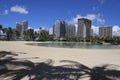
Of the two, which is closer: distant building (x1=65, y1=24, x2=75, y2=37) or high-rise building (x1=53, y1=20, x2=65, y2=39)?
high-rise building (x1=53, y1=20, x2=65, y2=39)

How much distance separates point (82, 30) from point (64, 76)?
146961mm

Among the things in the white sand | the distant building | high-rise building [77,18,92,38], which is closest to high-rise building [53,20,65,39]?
the distant building

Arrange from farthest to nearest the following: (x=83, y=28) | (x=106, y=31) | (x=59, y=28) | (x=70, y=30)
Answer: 1. (x=70, y=30)
2. (x=106, y=31)
3. (x=59, y=28)
4. (x=83, y=28)

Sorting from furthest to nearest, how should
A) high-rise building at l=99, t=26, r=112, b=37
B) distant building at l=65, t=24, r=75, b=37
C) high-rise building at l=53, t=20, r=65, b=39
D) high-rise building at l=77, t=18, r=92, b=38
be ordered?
distant building at l=65, t=24, r=75, b=37 → high-rise building at l=99, t=26, r=112, b=37 → high-rise building at l=53, t=20, r=65, b=39 → high-rise building at l=77, t=18, r=92, b=38

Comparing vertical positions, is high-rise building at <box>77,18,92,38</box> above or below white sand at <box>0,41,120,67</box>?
above

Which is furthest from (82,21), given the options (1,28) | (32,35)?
(1,28)

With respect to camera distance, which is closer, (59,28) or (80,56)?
(80,56)

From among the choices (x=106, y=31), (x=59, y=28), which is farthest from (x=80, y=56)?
(x=106, y=31)

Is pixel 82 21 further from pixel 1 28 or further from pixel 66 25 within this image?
pixel 1 28

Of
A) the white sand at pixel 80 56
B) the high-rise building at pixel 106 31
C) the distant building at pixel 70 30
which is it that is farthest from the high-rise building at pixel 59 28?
the white sand at pixel 80 56

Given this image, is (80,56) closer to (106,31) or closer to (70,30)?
(106,31)

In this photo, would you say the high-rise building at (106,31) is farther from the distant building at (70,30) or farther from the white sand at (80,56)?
the white sand at (80,56)

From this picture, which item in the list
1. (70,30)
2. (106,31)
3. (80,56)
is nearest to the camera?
(80,56)

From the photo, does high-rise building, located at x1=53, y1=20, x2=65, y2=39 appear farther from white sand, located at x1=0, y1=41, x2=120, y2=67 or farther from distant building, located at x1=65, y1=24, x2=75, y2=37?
white sand, located at x1=0, y1=41, x2=120, y2=67
